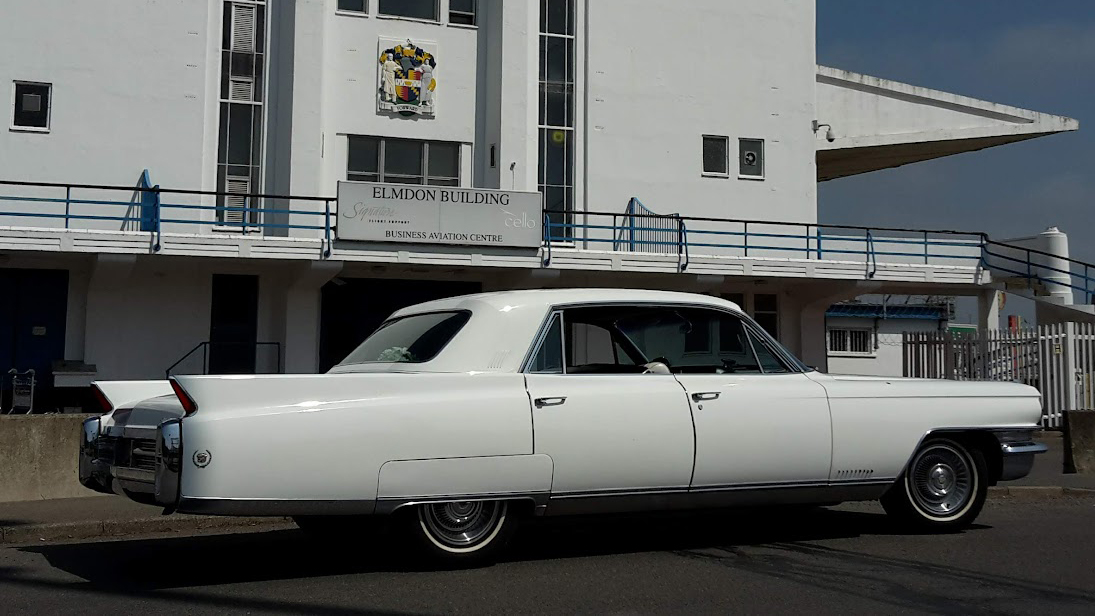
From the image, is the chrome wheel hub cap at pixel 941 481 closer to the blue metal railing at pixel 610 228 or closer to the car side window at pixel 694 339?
the car side window at pixel 694 339

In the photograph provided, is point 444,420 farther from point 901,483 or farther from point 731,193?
point 731,193

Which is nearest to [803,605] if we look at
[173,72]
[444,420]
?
[444,420]

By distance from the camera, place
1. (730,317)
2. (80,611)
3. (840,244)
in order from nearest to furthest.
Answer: (80,611) → (730,317) → (840,244)

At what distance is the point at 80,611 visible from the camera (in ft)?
18.3

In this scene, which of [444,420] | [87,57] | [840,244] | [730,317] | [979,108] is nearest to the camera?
[444,420]

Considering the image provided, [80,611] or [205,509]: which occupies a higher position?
[205,509]

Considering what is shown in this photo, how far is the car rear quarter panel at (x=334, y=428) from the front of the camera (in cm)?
566

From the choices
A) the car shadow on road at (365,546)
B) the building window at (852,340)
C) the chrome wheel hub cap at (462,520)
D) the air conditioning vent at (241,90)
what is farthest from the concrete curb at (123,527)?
the building window at (852,340)

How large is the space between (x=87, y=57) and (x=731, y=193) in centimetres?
1248

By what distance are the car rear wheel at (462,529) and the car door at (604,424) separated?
14.4 inches

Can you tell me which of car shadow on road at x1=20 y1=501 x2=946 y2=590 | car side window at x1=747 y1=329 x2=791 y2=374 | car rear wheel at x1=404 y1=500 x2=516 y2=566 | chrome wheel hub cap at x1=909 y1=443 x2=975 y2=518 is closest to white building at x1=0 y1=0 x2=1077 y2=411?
car shadow on road at x1=20 y1=501 x2=946 y2=590

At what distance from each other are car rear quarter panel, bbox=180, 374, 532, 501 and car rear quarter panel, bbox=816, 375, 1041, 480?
226cm

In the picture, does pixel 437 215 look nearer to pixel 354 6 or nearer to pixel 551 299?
pixel 354 6

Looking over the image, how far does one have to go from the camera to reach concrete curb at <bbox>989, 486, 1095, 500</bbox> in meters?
10.2
